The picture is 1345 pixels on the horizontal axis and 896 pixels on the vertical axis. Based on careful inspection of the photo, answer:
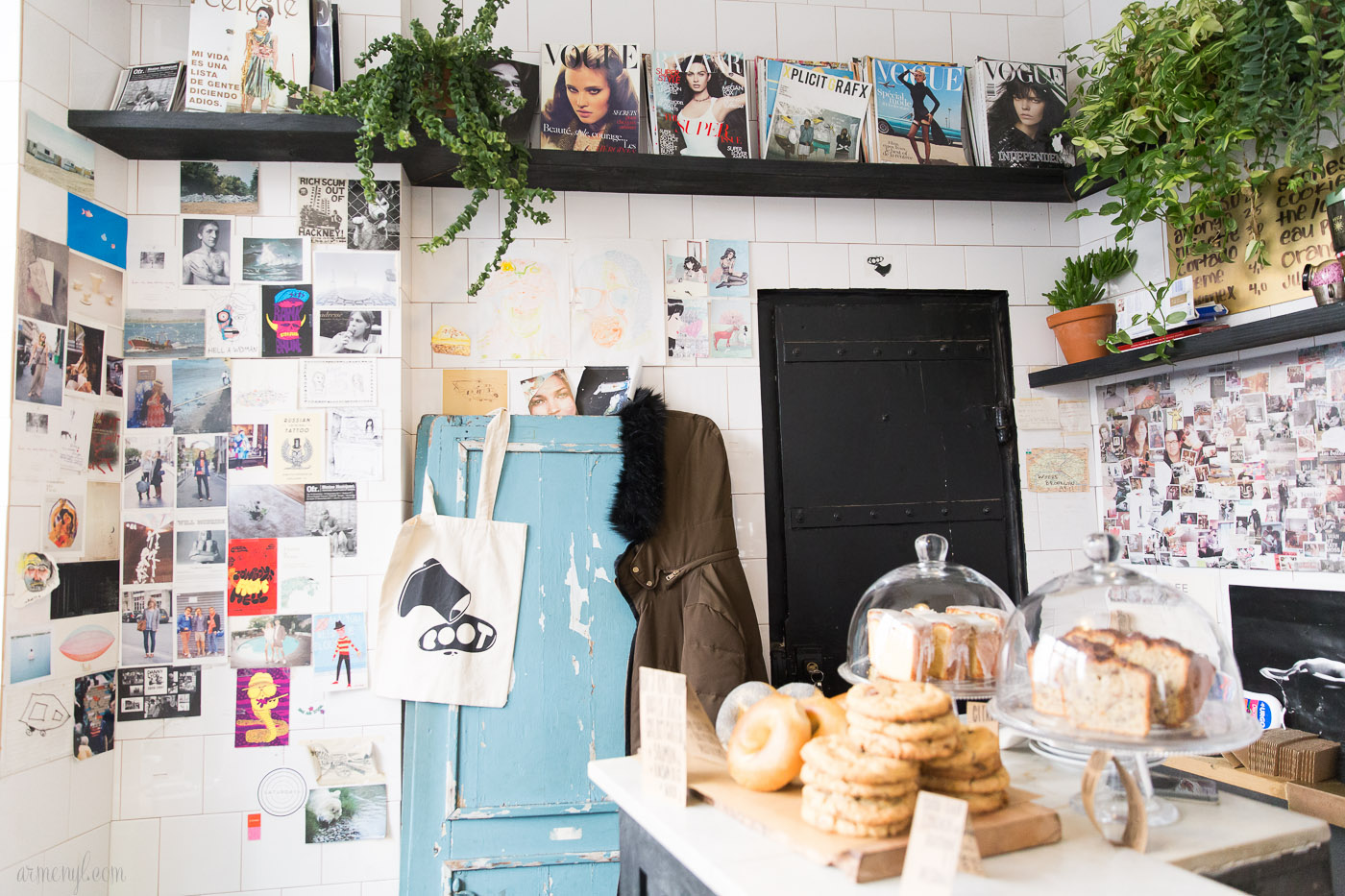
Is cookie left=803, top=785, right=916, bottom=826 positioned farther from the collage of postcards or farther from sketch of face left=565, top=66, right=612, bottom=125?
sketch of face left=565, top=66, right=612, bottom=125

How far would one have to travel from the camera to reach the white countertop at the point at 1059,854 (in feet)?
3.01

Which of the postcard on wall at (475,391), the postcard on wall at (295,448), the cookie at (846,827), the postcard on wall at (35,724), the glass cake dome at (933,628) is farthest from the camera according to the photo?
the postcard on wall at (475,391)

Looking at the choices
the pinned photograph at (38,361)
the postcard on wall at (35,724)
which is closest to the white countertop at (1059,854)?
the postcard on wall at (35,724)

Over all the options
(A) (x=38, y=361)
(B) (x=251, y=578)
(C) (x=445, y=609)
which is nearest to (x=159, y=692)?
(B) (x=251, y=578)

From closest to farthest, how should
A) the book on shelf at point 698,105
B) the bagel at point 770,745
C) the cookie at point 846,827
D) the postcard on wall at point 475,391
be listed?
the cookie at point 846,827, the bagel at point 770,745, the postcard on wall at point 475,391, the book on shelf at point 698,105

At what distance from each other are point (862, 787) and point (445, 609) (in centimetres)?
159

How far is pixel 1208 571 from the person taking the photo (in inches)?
95.7

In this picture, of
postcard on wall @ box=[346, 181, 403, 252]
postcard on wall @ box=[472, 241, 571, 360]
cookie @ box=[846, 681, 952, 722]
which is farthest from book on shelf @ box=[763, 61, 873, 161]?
cookie @ box=[846, 681, 952, 722]

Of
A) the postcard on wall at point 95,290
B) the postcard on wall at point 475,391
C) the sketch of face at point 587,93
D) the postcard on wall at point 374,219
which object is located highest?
the sketch of face at point 587,93

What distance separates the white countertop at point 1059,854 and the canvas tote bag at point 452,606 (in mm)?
1117

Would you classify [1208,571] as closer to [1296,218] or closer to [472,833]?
[1296,218]

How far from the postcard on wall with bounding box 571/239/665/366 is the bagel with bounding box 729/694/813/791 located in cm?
156

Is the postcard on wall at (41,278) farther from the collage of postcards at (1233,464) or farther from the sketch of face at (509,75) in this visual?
the collage of postcards at (1233,464)

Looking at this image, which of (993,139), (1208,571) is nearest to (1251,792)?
(1208,571)
